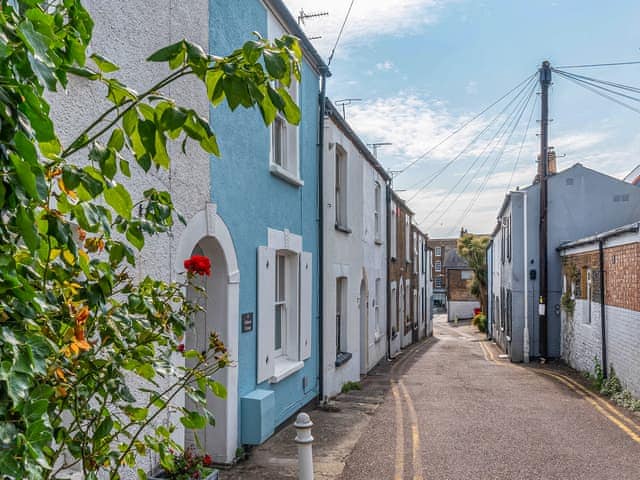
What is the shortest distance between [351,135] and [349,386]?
225 inches

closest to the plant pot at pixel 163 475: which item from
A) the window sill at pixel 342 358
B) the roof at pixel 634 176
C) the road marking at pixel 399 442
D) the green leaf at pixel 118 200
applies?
the road marking at pixel 399 442

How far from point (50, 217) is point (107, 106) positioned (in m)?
2.97

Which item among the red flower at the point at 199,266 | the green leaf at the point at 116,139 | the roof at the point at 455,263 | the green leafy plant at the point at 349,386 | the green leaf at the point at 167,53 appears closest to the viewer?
the green leaf at the point at 167,53

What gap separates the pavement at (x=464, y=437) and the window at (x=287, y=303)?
1038mm

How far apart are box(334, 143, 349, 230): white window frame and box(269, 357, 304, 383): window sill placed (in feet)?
15.2

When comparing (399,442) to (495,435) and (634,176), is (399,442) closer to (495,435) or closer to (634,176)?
(495,435)

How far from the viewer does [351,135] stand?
13.8 metres

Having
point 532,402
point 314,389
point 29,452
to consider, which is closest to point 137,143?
point 29,452

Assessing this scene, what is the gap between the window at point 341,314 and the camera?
1359 cm

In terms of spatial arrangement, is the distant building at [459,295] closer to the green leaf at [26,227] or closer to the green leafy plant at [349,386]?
the green leafy plant at [349,386]

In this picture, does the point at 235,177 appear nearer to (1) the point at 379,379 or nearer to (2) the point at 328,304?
(2) the point at 328,304

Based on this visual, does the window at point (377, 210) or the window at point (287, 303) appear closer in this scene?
the window at point (287, 303)

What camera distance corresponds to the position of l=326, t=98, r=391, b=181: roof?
11.8 m

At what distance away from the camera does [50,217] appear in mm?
1973
